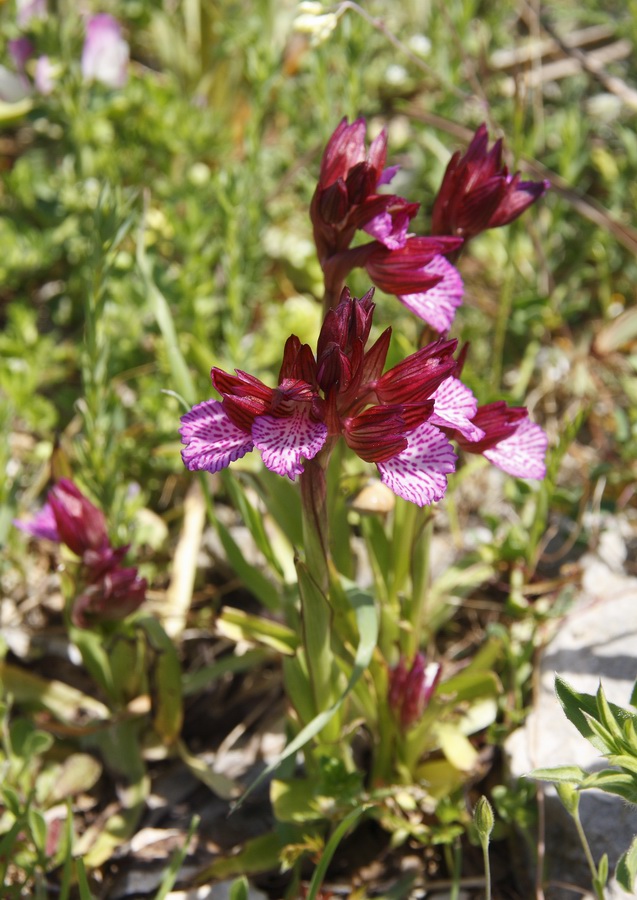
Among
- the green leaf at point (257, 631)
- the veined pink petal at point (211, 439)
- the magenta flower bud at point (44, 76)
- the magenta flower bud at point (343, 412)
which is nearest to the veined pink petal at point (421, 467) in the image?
the magenta flower bud at point (343, 412)

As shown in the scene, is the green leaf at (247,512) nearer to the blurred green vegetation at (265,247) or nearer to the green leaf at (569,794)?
the blurred green vegetation at (265,247)

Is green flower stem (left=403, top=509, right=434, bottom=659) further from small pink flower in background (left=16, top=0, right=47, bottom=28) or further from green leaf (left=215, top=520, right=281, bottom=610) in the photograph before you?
small pink flower in background (left=16, top=0, right=47, bottom=28)

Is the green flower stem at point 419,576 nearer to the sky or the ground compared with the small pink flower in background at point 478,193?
nearer to the ground

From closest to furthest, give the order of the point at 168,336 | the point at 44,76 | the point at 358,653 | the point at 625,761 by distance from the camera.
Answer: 1. the point at 625,761
2. the point at 358,653
3. the point at 168,336
4. the point at 44,76

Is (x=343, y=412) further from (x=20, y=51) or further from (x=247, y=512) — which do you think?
(x=20, y=51)

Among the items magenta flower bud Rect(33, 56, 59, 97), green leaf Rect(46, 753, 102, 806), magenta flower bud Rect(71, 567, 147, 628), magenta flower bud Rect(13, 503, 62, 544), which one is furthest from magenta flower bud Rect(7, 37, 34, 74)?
green leaf Rect(46, 753, 102, 806)

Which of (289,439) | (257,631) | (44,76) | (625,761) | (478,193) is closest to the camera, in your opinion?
(289,439)

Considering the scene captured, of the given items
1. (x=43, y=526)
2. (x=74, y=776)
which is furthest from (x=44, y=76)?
(x=74, y=776)
